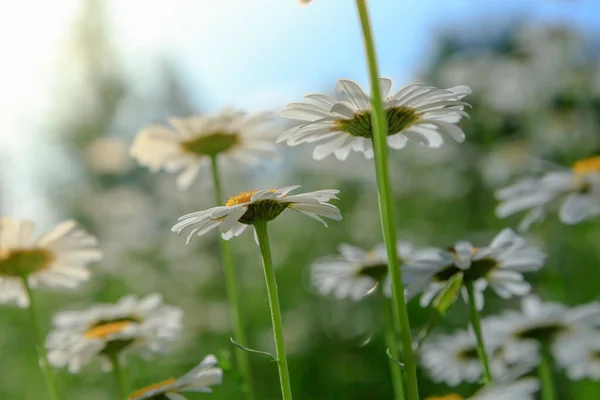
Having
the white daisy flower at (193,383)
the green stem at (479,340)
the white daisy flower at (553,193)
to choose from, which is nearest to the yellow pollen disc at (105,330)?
the white daisy flower at (193,383)

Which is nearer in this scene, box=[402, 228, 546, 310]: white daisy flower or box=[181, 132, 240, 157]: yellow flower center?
box=[402, 228, 546, 310]: white daisy flower

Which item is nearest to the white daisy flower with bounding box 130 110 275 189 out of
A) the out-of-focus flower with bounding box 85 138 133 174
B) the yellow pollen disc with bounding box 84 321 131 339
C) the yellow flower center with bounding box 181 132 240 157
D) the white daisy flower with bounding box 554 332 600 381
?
the yellow flower center with bounding box 181 132 240 157

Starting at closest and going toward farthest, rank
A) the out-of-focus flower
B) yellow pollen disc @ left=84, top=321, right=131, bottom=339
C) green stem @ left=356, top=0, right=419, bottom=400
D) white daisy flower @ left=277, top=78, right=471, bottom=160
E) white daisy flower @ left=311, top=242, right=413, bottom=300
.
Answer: green stem @ left=356, top=0, right=419, bottom=400
white daisy flower @ left=277, top=78, right=471, bottom=160
yellow pollen disc @ left=84, top=321, right=131, bottom=339
white daisy flower @ left=311, top=242, right=413, bottom=300
the out-of-focus flower

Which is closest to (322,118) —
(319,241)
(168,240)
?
(319,241)

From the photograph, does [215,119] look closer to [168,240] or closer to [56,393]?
[56,393]

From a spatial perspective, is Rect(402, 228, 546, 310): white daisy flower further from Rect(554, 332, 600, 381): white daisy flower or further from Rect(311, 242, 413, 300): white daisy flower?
Rect(554, 332, 600, 381): white daisy flower
